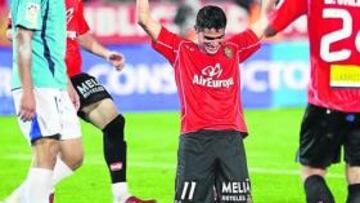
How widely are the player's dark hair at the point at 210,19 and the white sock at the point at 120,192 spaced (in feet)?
5.39

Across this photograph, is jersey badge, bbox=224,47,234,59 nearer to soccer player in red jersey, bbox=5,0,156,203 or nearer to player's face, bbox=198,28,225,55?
player's face, bbox=198,28,225,55

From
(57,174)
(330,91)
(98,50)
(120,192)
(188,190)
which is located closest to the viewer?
(330,91)

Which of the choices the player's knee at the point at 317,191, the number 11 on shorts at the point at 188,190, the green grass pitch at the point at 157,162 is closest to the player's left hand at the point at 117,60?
the green grass pitch at the point at 157,162

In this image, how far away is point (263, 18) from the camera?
23.8 ft

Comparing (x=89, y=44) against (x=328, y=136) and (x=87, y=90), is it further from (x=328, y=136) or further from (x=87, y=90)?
(x=328, y=136)

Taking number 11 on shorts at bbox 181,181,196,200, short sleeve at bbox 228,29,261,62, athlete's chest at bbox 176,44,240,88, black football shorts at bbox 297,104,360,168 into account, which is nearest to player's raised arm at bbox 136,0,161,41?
athlete's chest at bbox 176,44,240,88

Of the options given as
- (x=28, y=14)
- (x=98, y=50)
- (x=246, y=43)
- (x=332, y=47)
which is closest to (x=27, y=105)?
(x=28, y=14)

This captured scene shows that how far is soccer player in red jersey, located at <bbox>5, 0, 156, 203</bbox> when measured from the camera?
805 cm

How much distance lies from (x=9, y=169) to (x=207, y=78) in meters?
4.14

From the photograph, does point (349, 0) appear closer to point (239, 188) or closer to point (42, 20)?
point (239, 188)

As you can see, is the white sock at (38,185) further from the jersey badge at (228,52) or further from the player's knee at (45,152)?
the jersey badge at (228,52)

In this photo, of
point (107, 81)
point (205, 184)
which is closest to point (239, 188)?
point (205, 184)

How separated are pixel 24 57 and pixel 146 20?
1.03 metres

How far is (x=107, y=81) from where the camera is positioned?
1591 centimetres
